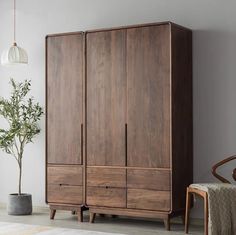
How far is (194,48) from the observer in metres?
6.00

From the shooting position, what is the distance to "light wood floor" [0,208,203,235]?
18.5ft

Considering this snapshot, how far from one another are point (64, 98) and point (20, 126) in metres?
0.74

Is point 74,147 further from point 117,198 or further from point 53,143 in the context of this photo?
point 117,198

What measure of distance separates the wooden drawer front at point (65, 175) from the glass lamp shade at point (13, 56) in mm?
1233

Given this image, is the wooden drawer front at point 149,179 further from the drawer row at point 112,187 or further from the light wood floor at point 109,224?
the light wood floor at point 109,224

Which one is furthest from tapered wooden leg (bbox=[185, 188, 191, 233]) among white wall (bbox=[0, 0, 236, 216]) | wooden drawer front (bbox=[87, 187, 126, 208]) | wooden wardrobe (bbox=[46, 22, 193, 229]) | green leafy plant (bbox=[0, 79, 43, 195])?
green leafy plant (bbox=[0, 79, 43, 195])

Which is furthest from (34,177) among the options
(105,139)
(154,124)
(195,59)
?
(195,59)

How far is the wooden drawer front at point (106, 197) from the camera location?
5.87 meters

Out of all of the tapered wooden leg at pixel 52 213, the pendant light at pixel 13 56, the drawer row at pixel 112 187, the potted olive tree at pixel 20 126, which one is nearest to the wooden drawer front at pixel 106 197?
the drawer row at pixel 112 187

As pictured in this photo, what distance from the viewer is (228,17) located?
229 inches

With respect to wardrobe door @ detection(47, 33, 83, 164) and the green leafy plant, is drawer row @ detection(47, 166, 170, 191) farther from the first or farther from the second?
the green leafy plant

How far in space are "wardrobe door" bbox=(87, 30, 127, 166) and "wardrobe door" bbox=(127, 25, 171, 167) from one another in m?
0.09

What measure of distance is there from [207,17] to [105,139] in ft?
5.12

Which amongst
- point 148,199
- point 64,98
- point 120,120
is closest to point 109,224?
point 148,199
